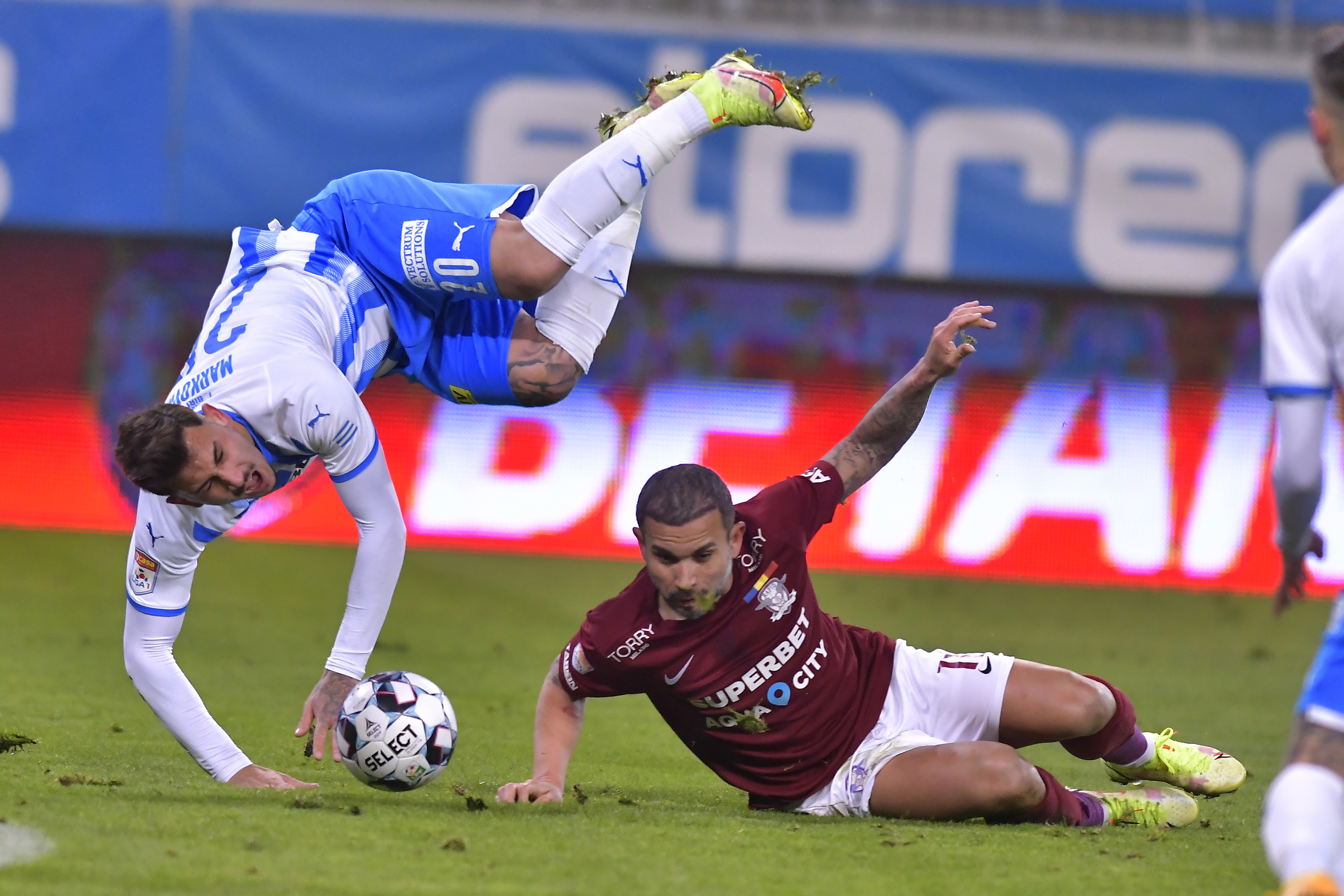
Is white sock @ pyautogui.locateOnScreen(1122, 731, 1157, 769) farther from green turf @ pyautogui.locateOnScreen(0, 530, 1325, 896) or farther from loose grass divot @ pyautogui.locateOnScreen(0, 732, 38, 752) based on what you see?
loose grass divot @ pyautogui.locateOnScreen(0, 732, 38, 752)

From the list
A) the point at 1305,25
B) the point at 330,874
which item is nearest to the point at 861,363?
the point at 1305,25

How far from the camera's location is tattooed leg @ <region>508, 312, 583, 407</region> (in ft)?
16.0

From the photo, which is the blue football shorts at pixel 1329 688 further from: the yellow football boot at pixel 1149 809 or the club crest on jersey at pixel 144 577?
the club crest on jersey at pixel 144 577

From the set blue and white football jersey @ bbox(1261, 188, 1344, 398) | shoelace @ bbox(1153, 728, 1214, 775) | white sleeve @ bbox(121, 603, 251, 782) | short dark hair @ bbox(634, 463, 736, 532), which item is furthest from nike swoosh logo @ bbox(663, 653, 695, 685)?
blue and white football jersey @ bbox(1261, 188, 1344, 398)

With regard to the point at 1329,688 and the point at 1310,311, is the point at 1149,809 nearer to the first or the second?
the point at 1329,688

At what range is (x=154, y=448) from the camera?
374cm

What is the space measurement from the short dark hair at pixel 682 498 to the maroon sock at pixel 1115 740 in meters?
1.22

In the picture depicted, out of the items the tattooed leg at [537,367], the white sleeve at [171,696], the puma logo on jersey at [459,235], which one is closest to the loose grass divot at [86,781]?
the white sleeve at [171,696]

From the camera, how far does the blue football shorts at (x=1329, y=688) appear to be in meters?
2.74

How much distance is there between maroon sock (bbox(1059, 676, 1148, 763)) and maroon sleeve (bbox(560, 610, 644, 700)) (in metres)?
1.26

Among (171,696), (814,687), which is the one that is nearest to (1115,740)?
(814,687)

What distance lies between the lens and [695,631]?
3.96 m

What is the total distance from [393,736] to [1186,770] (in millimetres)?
2260

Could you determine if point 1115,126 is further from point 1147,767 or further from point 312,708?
point 312,708
